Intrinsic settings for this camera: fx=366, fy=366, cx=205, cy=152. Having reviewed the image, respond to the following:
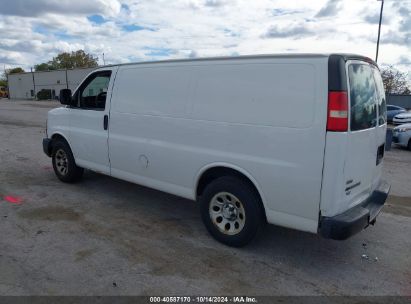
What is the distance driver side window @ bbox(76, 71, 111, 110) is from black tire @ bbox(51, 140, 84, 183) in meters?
0.91

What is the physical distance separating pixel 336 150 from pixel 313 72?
76 cm

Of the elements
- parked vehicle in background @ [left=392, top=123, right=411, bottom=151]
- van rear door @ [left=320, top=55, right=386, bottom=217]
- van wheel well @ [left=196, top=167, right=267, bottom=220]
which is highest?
van rear door @ [left=320, top=55, right=386, bottom=217]

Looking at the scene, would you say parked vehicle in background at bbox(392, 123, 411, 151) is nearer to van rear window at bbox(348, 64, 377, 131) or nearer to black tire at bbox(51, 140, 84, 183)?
van rear window at bbox(348, 64, 377, 131)

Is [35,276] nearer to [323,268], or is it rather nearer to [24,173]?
[323,268]

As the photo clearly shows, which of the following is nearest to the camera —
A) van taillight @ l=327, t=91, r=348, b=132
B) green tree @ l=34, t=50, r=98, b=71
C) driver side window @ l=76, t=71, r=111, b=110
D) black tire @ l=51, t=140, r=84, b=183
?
van taillight @ l=327, t=91, r=348, b=132

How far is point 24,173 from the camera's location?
24.5ft

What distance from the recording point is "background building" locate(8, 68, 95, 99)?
182 ft

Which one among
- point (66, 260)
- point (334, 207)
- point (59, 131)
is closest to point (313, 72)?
point (334, 207)

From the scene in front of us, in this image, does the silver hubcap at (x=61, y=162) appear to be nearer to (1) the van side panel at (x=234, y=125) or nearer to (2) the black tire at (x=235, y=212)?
(1) the van side panel at (x=234, y=125)

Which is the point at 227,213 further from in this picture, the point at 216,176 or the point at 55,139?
the point at 55,139

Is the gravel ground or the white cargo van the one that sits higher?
the white cargo van

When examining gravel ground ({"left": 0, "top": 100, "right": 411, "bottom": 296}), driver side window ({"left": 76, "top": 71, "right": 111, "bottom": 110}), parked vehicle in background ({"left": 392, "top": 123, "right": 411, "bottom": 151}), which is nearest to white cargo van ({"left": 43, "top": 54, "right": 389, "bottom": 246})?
driver side window ({"left": 76, "top": 71, "right": 111, "bottom": 110})

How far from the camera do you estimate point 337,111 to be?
332cm

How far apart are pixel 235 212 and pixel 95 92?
316cm
